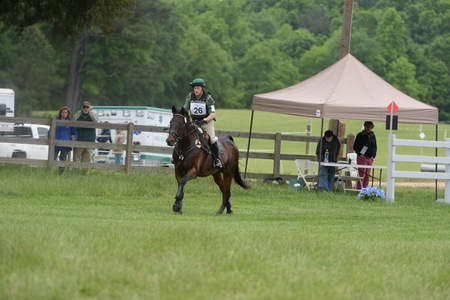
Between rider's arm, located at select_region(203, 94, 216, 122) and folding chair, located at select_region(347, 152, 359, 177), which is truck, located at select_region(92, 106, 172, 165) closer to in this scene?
folding chair, located at select_region(347, 152, 359, 177)

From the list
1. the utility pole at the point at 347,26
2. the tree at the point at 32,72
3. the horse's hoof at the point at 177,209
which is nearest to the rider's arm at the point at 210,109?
the horse's hoof at the point at 177,209

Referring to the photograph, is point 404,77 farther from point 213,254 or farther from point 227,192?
point 213,254

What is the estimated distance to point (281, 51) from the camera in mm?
160875

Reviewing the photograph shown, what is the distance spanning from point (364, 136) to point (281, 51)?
136 metres

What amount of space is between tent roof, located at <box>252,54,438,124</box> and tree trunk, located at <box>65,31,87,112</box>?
59.5 metres

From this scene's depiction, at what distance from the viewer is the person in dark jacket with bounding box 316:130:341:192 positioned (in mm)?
24891

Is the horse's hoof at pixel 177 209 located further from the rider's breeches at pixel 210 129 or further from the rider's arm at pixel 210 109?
the rider's arm at pixel 210 109

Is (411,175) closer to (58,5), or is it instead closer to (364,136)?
(364,136)

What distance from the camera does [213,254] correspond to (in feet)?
35.8

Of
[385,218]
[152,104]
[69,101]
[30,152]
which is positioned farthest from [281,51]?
[385,218]

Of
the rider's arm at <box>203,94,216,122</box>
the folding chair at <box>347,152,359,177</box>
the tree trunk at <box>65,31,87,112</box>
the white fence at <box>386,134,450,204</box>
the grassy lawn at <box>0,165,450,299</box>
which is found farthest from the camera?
the tree trunk at <box>65,31,87,112</box>

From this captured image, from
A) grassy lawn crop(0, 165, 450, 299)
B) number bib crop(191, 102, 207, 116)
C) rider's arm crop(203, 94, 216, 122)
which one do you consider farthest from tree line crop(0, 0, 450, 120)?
grassy lawn crop(0, 165, 450, 299)

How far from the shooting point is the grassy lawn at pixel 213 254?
375 inches

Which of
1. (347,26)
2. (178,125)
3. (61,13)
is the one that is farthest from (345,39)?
(61,13)
